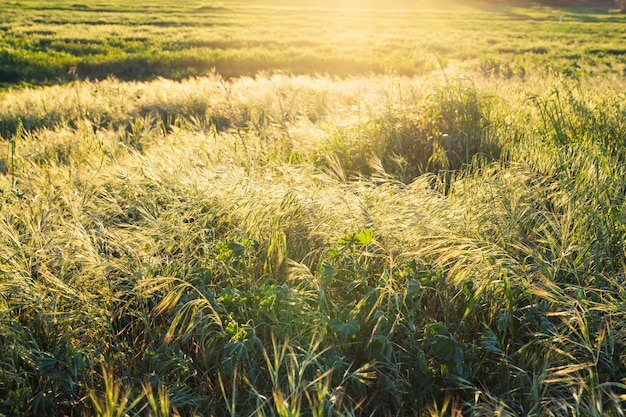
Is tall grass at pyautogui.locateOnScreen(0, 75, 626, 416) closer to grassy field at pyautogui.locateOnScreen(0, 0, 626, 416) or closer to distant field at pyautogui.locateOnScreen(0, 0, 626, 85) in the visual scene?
grassy field at pyautogui.locateOnScreen(0, 0, 626, 416)

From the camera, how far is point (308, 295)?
2297 millimetres

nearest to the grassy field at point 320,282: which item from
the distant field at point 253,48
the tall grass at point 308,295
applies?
the tall grass at point 308,295

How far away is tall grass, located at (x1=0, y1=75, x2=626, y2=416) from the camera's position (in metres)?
1.95

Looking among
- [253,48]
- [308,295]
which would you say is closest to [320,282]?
[308,295]

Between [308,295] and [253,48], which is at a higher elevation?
[253,48]

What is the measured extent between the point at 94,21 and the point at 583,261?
1097 inches

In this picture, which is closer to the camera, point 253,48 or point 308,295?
point 308,295

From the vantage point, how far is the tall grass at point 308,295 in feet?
6.39

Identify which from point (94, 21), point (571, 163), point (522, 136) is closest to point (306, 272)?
point (571, 163)

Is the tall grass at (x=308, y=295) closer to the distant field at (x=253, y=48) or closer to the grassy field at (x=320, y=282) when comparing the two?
the grassy field at (x=320, y=282)

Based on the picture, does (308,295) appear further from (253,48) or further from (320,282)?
(253,48)

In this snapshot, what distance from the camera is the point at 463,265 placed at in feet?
7.72

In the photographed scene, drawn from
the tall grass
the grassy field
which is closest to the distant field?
the grassy field

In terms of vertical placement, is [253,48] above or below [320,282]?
above
